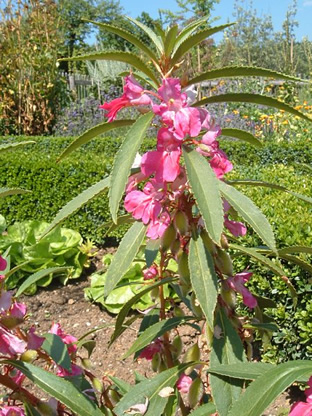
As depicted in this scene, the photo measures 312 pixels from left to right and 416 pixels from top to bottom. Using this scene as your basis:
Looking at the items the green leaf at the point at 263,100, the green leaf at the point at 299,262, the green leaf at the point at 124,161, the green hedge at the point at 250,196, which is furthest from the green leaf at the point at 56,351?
the green hedge at the point at 250,196

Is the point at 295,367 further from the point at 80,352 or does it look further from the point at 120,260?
the point at 80,352

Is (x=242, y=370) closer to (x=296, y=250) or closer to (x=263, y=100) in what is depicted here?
(x=296, y=250)

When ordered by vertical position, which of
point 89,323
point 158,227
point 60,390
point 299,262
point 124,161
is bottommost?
point 89,323

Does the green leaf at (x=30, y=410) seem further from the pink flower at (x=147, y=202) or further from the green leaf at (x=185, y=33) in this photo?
the green leaf at (x=185, y=33)

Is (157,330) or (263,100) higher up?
(263,100)

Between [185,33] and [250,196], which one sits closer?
[185,33]

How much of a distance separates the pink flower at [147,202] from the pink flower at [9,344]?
354 millimetres

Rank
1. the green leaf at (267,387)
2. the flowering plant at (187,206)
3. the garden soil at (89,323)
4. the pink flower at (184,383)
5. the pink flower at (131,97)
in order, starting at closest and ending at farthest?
the green leaf at (267,387)
the flowering plant at (187,206)
the pink flower at (131,97)
the pink flower at (184,383)
the garden soil at (89,323)

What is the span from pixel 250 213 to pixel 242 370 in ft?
0.97

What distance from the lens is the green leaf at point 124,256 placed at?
102 centimetres

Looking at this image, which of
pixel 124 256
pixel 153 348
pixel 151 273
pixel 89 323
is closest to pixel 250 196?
pixel 89 323

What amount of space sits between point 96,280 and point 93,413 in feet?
9.84

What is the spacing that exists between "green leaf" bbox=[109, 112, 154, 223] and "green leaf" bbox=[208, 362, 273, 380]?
0.36 meters

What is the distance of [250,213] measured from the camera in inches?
39.4
